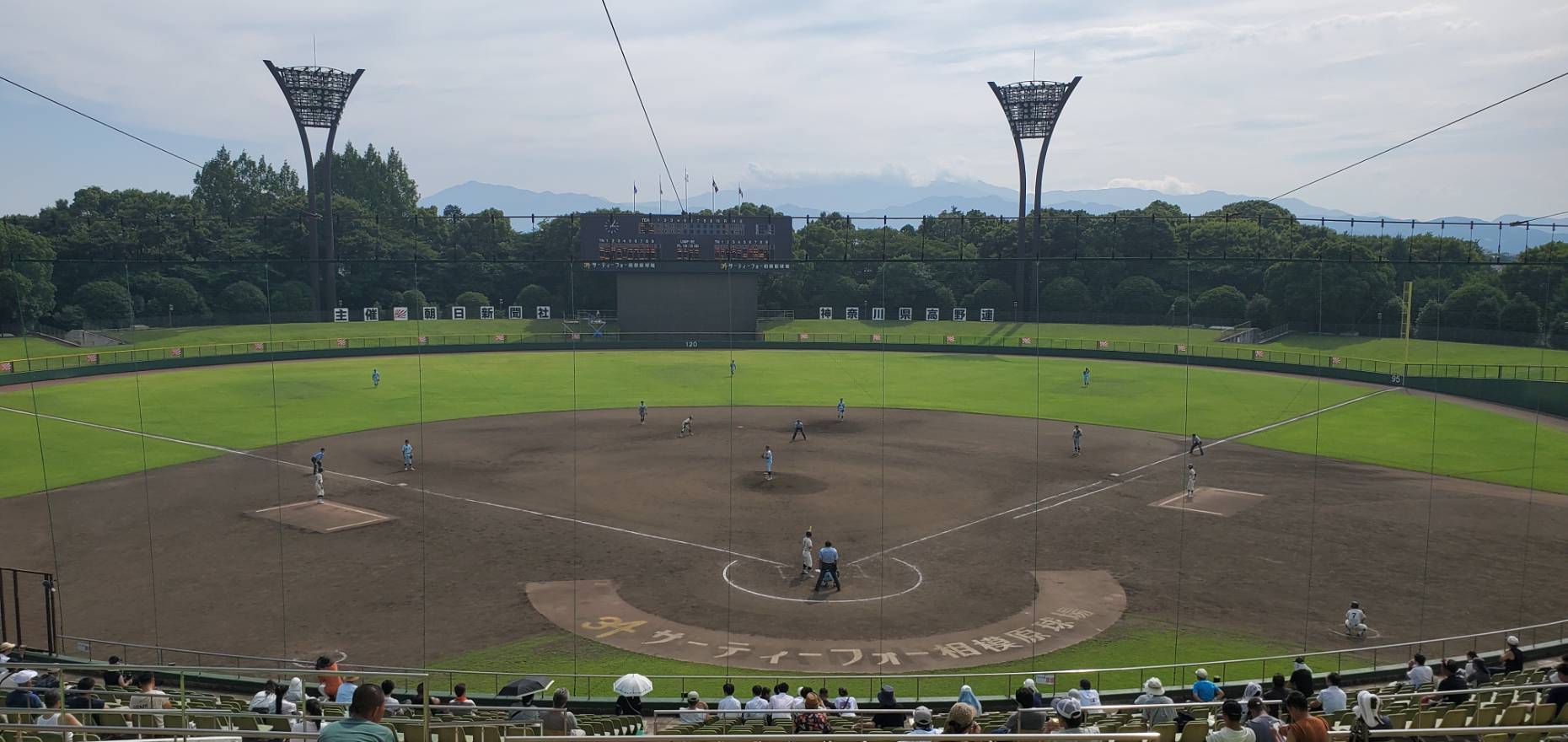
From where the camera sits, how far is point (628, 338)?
8488 centimetres

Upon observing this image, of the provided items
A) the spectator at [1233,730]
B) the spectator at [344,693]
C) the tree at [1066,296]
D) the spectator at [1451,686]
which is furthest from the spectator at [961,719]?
the tree at [1066,296]

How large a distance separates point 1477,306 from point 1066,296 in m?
38.8

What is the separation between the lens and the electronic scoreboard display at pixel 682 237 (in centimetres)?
7856

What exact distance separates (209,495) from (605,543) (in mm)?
15520

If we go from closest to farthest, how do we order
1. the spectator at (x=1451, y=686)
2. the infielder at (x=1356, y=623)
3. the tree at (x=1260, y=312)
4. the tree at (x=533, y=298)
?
the spectator at (x=1451, y=686) < the infielder at (x=1356, y=623) < the tree at (x=1260, y=312) < the tree at (x=533, y=298)

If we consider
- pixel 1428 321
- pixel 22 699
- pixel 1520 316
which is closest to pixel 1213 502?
pixel 22 699

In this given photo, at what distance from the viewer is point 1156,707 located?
1225 cm

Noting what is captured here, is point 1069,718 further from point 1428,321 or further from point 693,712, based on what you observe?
point 1428,321

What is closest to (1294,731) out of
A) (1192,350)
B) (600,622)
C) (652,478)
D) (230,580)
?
(600,622)

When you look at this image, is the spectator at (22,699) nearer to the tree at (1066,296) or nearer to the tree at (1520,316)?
the tree at (1520,316)

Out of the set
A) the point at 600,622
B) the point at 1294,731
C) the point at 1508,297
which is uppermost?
the point at 1508,297

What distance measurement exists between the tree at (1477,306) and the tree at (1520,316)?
0.38 m

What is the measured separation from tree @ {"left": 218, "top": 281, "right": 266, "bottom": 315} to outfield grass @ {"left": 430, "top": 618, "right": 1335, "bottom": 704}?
241 feet

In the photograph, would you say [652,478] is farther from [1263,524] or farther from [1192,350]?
[1192,350]
